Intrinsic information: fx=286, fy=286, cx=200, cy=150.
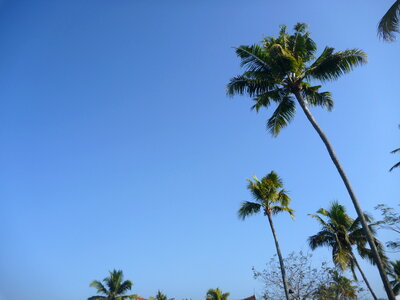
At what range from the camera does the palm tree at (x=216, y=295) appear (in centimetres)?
3538

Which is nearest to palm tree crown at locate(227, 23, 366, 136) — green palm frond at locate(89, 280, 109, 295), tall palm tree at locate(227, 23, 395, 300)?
tall palm tree at locate(227, 23, 395, 300)

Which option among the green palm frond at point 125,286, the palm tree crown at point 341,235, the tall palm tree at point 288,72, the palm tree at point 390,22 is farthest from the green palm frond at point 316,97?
the green palm frond at point 125,286

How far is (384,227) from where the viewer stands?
942 inches

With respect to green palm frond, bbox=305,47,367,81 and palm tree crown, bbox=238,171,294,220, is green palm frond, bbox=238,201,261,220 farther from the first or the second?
green palm frond, bbox=305,47,367,81

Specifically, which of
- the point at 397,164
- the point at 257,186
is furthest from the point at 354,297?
the point at 257,186

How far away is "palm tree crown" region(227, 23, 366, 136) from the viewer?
1540 cm

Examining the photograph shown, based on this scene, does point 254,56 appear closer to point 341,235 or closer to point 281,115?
point 281,115

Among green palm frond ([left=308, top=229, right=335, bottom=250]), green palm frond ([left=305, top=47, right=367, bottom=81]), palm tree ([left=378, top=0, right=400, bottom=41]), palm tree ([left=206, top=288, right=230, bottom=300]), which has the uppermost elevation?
green palm frond ([left=305, top=47, right=367, bottom=81])

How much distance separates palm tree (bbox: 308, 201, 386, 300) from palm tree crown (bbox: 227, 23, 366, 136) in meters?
13.9

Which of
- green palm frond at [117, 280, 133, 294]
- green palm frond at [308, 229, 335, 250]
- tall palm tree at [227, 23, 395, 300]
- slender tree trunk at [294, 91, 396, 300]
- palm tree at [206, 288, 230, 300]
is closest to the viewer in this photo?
slender tree trunk at [294, 91, 396, 300]

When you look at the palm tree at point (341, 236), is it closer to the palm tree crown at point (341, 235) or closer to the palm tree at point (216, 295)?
the palm tree crown at point (341, 235)

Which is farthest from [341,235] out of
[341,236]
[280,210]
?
[280,210]

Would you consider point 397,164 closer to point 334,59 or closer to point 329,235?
point 329,235

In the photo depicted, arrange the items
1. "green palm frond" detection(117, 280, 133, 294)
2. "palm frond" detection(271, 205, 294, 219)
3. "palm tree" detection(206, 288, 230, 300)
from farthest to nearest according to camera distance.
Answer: "green palm frond" detection(117, 280, 133, 294) → "palm tree" detection(206, 288, 230, 300) → "palm frond" detection(271, 205, 294, 219)
